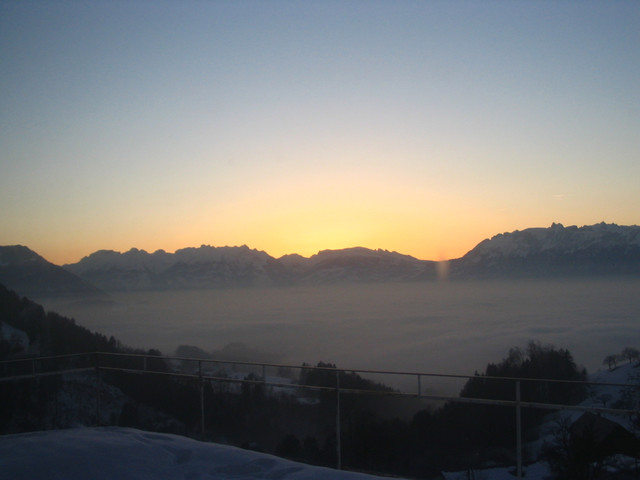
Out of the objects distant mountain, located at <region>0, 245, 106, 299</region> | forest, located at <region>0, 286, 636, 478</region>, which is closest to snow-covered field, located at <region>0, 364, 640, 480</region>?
forest, located at <region>0, 286, 636, 478</region>

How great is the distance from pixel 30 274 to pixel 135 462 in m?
93.4

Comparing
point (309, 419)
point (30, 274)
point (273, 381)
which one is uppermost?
point (30, 274)

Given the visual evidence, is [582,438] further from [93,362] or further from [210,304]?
[210,304]

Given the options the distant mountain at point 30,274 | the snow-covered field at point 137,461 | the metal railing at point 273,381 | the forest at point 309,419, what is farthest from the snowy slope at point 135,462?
the distant mountain at point 30,274

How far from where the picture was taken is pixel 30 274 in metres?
84.7

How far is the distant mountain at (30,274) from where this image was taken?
7850 centimetres

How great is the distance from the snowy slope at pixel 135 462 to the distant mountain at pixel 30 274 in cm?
7756

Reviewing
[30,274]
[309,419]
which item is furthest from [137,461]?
[30,274]

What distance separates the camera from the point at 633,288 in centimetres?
17725

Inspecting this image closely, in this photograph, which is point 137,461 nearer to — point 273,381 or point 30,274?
point 273,381

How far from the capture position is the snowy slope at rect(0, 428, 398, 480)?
473 cm

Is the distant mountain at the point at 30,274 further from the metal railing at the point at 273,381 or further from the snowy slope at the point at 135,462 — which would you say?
the snowy slope at the point at 135,462

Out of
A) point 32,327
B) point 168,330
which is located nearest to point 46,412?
point 32,327

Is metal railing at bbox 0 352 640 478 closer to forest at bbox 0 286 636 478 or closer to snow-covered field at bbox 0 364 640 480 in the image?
forest at bbox 0 286 636 478
